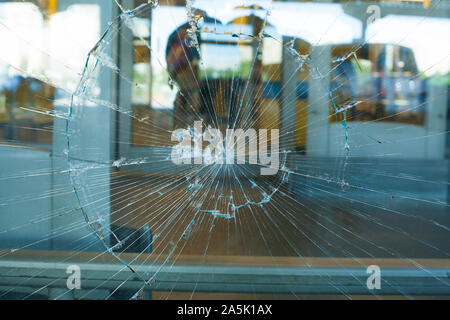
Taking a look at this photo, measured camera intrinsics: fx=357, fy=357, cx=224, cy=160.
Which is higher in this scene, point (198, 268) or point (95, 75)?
point (95, 75)

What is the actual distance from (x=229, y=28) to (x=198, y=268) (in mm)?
737

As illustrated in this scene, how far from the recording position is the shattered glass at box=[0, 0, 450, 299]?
1.04 metres

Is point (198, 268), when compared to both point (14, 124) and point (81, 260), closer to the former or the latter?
point (81, 260)

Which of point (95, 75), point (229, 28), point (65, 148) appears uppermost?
point (229, 28)

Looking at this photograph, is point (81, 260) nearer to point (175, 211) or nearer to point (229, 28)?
point (175, 211)

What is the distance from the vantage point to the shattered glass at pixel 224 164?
3.42 ft

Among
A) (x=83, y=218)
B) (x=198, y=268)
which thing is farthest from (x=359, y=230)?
(x=83, y=218)

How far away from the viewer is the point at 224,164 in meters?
1.06

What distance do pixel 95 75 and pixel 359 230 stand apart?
3.26 ft

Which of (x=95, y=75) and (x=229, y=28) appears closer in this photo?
(x=95, y=75)

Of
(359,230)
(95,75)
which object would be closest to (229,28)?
(95,75)

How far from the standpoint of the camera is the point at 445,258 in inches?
46.5
